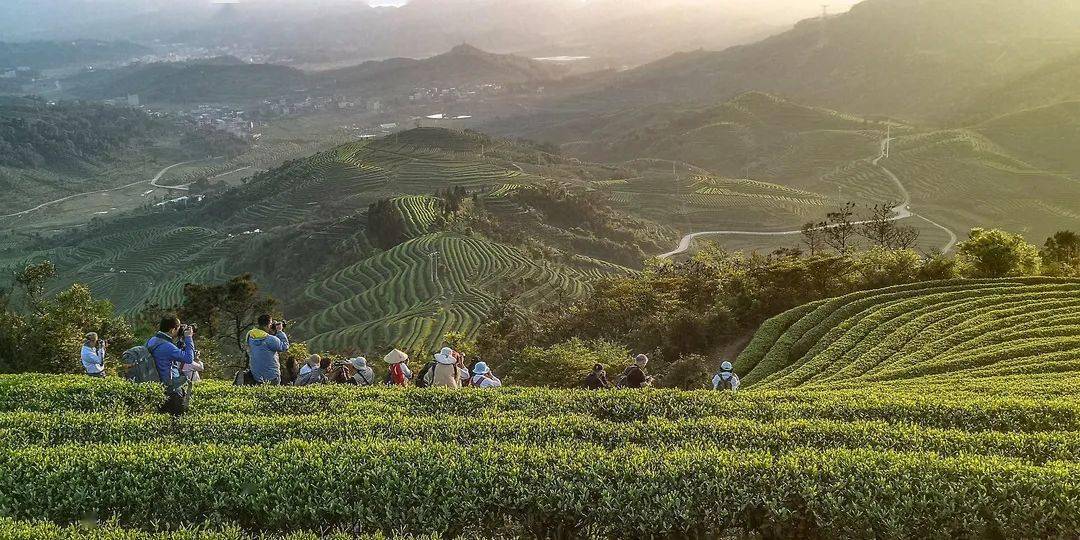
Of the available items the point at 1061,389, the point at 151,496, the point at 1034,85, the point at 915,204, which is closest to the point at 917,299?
the point at 1061,389

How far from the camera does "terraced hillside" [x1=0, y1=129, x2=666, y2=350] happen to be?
2462 inches

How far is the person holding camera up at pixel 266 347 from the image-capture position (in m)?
15.6

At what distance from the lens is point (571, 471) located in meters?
9.27

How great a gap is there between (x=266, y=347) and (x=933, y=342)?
1986 centimetres

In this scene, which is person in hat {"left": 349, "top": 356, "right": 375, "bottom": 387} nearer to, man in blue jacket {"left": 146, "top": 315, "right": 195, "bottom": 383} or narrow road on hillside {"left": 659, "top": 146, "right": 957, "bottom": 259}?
man in blue jacket {"left": 146, "top": 315, "right": 195, "bottom": 383}

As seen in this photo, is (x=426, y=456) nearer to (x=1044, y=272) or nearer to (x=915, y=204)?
(x=1044, y=272)

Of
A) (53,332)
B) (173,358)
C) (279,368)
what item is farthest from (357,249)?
(173,358)

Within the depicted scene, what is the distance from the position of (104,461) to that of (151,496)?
1293 mm

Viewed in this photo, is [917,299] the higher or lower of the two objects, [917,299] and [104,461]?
the lower

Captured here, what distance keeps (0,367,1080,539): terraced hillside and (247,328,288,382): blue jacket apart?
299 cm

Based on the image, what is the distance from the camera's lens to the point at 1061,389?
1434 cm

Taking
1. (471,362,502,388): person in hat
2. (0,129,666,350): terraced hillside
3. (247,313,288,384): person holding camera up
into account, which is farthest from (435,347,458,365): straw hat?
(0,129,666,350): terraced hillside

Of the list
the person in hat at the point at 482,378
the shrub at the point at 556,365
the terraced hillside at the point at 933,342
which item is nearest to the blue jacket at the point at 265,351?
the person in hat at the point at 482,378

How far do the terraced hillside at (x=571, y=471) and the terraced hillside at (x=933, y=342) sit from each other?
4.51 m
